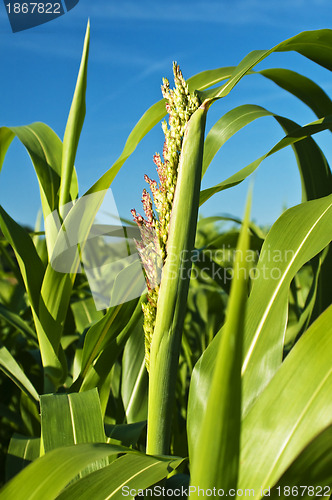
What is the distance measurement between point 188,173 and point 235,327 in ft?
0.90

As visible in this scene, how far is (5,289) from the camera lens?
185 centimetres

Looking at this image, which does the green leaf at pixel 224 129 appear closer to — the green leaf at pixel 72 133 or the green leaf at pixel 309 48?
the green leaf at pixel 309 48

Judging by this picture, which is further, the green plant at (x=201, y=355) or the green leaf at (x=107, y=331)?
the green leaf at (x=107, y=331)

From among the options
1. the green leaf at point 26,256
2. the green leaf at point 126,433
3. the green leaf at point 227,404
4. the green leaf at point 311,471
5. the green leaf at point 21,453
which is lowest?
the green leaf at point 21,453

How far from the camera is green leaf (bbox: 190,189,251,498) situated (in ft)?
0.86

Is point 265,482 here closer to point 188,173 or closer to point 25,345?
point 188,173

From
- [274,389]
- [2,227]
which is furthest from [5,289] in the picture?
[274,389]

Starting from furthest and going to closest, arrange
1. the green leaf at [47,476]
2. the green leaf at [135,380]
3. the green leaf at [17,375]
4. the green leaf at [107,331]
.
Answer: the green leaf at [135,380] → the green leaf at [17,375] → the green leaf at [107,331] → the green leaf at [47,476]

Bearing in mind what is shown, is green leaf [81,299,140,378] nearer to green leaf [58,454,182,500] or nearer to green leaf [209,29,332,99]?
green leaf [58,454,182,500]

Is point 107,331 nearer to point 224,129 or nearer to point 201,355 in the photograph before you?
point 201,355

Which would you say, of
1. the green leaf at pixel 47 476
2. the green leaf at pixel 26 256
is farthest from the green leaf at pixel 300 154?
the green leaf at pixel 47 476

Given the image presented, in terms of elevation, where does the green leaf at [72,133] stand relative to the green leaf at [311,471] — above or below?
above

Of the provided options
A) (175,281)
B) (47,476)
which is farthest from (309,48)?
(47,476)

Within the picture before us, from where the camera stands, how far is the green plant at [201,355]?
1.08 ft
